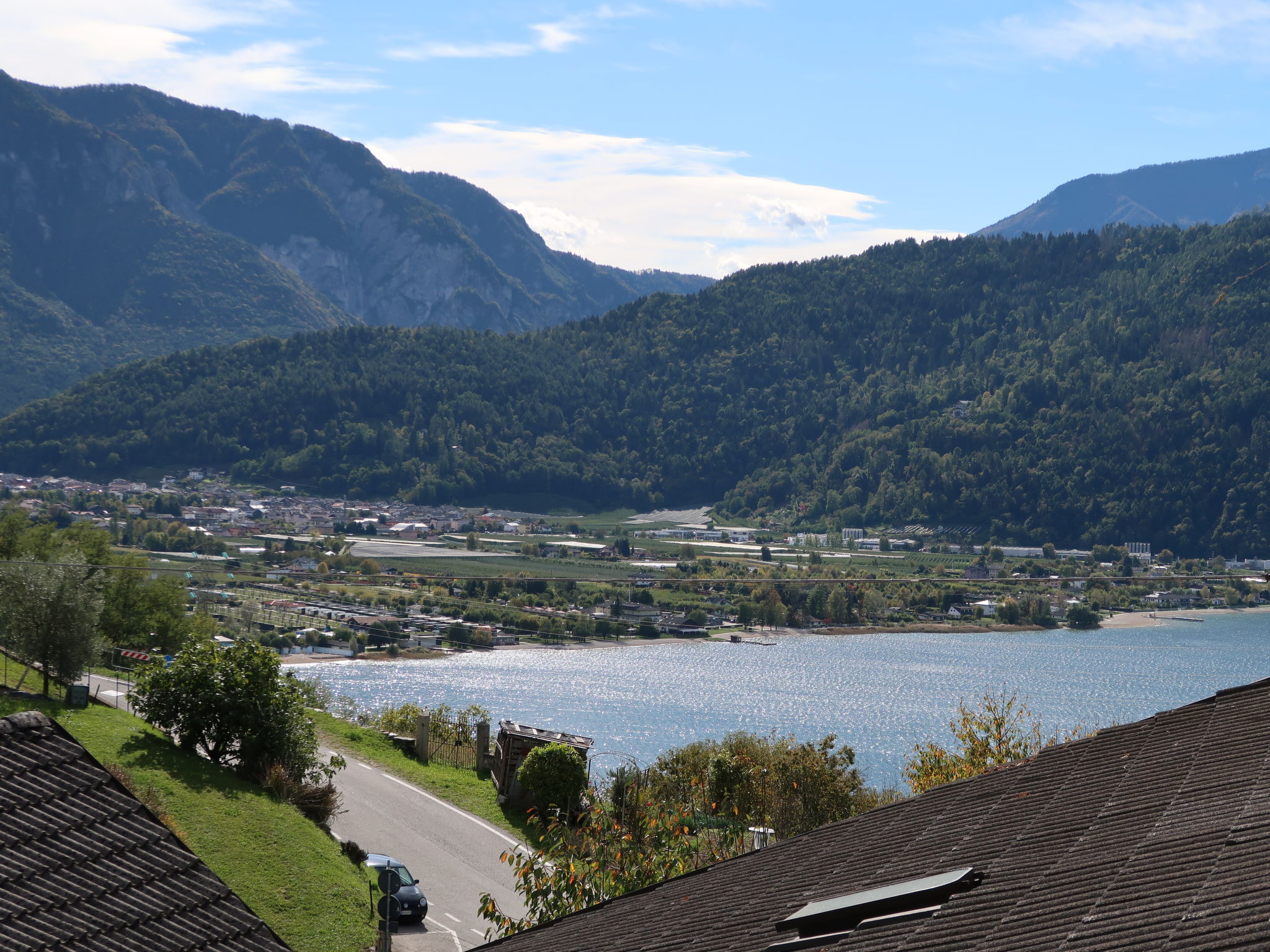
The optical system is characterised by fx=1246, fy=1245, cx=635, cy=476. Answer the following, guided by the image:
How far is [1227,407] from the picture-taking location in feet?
416

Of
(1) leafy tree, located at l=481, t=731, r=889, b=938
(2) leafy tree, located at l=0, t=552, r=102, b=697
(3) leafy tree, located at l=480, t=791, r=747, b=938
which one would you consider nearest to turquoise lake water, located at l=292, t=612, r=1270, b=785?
(1) leafy tree, located at l=481, t=731, r=889, b=938

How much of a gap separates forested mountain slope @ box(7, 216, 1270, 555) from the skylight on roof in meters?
119

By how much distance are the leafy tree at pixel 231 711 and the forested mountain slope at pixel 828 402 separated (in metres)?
111

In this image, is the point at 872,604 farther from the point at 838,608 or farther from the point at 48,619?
the point at 48,619

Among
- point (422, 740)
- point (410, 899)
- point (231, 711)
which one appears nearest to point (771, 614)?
point (422, 740)

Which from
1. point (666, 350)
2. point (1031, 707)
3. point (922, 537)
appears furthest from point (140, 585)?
point (666, 350)

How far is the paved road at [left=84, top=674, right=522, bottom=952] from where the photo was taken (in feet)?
41.1

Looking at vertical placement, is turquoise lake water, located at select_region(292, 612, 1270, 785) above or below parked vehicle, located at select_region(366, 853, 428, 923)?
below

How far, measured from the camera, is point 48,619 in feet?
60.3

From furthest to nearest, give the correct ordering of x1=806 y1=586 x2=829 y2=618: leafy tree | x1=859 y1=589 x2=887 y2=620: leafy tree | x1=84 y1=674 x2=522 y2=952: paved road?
1. x1=806 y1=586 x2=829 y2=618: leafy tree
2. x1=859 y1=589 x2=887 y2=620: leafy tree
3. x1=84 y1=674 x2=522 y2=952: paved road

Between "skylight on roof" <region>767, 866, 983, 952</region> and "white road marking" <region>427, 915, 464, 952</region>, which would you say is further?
"white road marking" <region>427, 915, 464, 952</region>

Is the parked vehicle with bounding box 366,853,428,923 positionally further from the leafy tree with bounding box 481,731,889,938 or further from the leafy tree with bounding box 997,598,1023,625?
the leafy tree with bounding box 997,598,1023,625

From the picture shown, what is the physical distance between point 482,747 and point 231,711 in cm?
609

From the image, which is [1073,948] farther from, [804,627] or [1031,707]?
[804,627]
